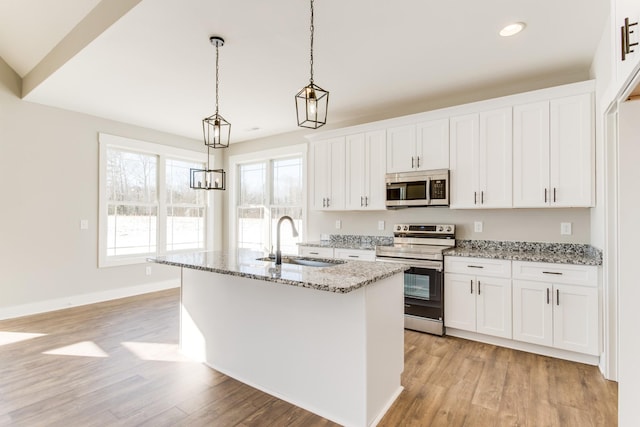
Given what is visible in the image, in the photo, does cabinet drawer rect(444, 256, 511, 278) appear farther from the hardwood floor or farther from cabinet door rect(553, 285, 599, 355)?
the hardwood floor

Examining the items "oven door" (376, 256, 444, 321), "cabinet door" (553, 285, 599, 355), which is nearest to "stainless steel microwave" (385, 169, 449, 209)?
"oven door" (376, 256, 444, 321)

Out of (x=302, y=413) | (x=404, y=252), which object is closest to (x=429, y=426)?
(x=302, y=413)

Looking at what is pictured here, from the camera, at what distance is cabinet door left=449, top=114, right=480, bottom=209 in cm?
348

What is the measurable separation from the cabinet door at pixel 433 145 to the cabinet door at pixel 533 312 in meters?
1.47

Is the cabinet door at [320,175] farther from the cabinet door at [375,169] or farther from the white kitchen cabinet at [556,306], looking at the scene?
the white kitchen cabinet at [556,306]

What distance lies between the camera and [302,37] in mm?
2621

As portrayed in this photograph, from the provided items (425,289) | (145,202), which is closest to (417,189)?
(425,289)

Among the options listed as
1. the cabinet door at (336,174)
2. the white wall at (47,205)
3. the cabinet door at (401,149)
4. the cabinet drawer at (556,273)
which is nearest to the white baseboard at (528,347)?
the cabinet drawer at (556,273)

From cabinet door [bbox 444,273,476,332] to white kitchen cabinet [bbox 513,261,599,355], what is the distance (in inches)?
14.7

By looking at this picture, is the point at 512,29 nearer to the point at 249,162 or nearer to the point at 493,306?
the point at 493,306

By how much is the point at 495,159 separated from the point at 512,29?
1260 mm

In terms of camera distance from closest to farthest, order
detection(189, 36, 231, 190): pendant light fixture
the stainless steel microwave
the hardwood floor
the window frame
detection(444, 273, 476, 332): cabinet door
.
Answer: the hardwood floor < detection(189, 36, 231, 190): pendant light fixture < detection(444, 273, 476, 332): cabinet door < the stainless steel microwave < the window frame

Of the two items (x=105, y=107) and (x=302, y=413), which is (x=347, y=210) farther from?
(x=105, y=107)

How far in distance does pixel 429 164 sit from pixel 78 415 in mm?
3769
